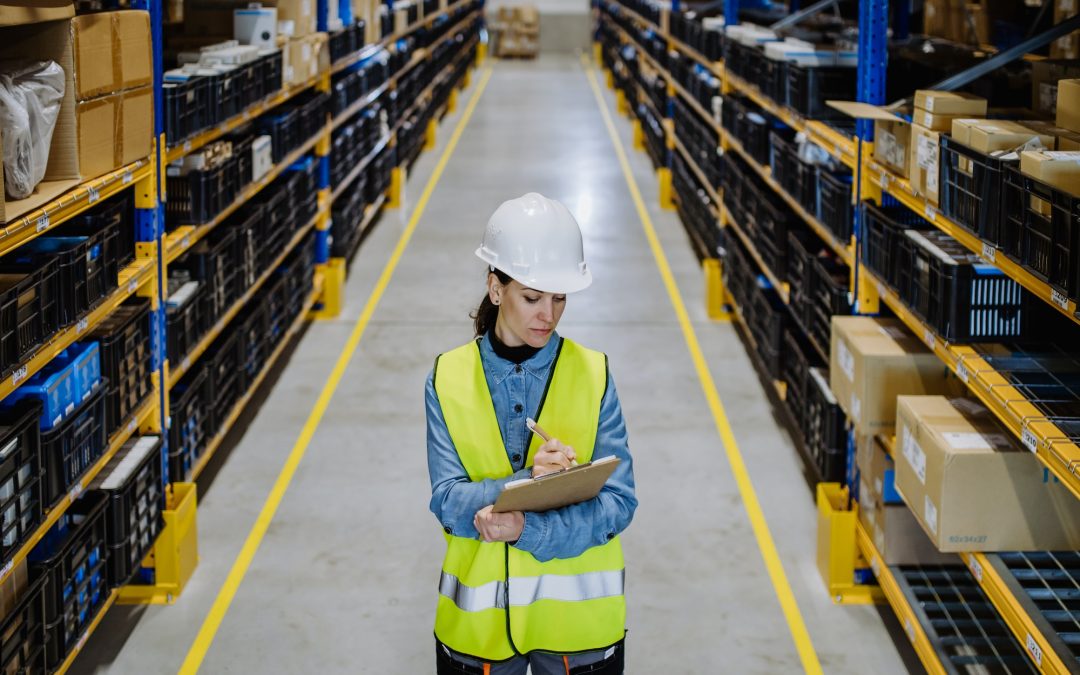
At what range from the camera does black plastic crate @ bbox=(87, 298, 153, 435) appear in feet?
15.0

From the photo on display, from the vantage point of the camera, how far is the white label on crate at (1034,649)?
3.38m

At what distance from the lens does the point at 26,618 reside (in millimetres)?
3812

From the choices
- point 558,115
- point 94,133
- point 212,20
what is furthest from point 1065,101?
point 558,115

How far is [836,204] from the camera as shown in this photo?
226 inches

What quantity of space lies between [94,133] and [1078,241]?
3170 millimetres

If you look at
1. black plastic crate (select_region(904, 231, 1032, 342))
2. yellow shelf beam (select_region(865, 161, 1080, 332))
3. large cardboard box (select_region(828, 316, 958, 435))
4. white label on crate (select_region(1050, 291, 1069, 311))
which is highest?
yellow shelf beam (select_region(865, 161, 1080, 332))

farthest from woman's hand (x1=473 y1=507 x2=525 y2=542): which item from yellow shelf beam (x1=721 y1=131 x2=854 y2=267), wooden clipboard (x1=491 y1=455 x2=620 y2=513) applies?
yellow shelf beam (x1=721 y1=131 x2=854 y2=267)

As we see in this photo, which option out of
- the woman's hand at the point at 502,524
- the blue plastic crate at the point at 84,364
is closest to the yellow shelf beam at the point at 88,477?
the blue plastic crate at the point at 84,364

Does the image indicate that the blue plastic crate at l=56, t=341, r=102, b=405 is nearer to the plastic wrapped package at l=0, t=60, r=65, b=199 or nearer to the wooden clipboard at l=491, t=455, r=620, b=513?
the plastic wrapped package at l=0, t=60, r=65, b=199

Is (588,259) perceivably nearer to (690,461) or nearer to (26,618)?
(690,461)

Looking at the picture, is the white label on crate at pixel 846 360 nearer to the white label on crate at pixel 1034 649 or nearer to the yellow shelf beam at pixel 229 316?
the white label on crate at pixel 1034 649

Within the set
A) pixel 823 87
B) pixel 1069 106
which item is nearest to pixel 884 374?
pixel 1069 106

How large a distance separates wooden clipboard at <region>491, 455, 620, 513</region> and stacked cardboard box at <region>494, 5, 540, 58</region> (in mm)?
29667

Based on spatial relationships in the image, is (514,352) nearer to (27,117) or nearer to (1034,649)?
(1034,649)
